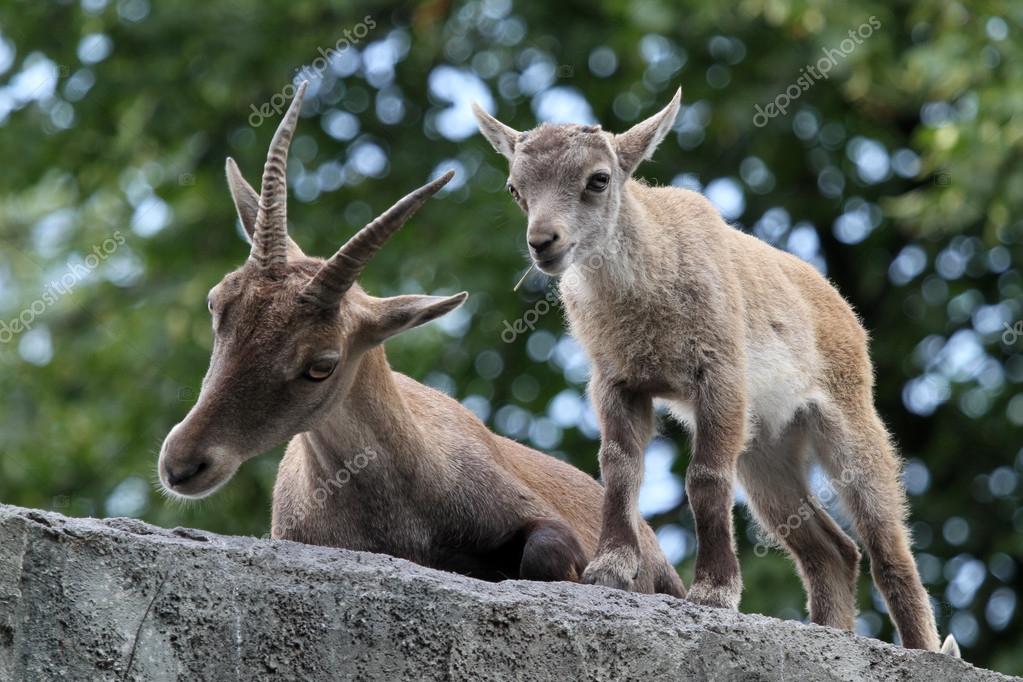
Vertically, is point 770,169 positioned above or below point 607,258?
below

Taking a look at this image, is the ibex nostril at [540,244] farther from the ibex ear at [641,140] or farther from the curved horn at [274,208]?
the curved horn at [274,208]

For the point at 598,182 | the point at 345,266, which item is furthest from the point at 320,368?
the point at 598,182

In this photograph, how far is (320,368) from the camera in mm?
6805

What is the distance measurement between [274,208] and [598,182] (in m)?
1.72

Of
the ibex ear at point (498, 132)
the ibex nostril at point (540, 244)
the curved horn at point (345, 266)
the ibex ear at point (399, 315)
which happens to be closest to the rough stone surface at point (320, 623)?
the curved horn at point (345, 266)

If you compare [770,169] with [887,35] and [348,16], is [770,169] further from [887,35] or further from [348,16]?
[348,16]

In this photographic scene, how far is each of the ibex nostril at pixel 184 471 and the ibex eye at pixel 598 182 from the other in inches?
92.7

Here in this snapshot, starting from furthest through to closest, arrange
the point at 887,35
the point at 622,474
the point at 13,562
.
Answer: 1. the point at 887,35
2. the point at 622,474
3. the point at 13,562

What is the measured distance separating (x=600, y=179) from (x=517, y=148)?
461mm

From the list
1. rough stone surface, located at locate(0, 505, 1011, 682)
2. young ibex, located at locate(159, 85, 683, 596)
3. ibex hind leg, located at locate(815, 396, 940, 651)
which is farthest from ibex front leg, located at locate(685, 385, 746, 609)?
ibex hind leg, located at locate(815, 396, 940, 651)

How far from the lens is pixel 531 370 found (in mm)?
15453

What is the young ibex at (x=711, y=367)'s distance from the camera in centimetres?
736

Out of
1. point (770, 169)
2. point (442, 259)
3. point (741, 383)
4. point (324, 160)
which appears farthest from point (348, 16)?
point (741, 383)

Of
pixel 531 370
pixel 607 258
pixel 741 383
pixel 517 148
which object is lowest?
A: pixel 531 370
